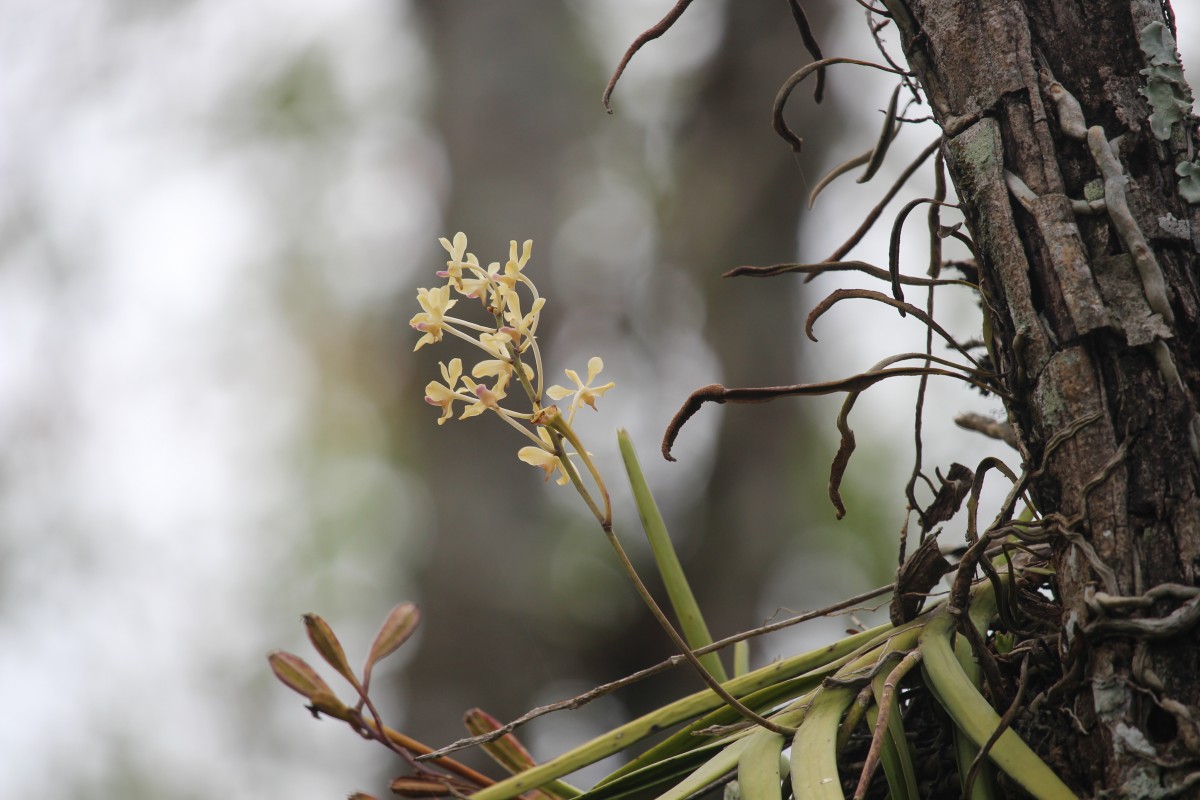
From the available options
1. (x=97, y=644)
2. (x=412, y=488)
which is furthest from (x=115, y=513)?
(x=412, y=488)

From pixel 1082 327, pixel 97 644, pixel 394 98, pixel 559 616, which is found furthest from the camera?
pixel 394 98

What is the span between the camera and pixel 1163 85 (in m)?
0.39

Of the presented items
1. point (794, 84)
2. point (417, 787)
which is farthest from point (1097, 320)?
point (417, 787)

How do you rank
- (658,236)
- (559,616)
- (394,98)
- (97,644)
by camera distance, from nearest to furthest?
(559,616), (97,644), (658,236), (394,98)

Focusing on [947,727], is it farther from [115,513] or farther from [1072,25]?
[115,513]

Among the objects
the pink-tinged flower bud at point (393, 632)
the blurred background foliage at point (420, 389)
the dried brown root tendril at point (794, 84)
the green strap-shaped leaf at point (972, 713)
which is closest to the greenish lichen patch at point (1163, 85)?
the dried brown root tendril at point (794, 84)

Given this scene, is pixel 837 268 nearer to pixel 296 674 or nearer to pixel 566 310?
pixel 296 674

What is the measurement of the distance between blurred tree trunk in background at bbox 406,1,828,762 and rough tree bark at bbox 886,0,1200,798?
2178 millimetres

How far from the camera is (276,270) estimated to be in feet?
12.0

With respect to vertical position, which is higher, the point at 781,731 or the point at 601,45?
the point at 601,45

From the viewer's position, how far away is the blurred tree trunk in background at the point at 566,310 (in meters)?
2.47

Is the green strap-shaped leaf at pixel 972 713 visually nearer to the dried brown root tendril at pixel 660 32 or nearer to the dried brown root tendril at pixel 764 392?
the dried brown root tendril at pixel 764 392

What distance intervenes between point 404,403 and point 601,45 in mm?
1423

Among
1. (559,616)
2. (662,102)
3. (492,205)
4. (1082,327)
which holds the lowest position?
(559,616)
